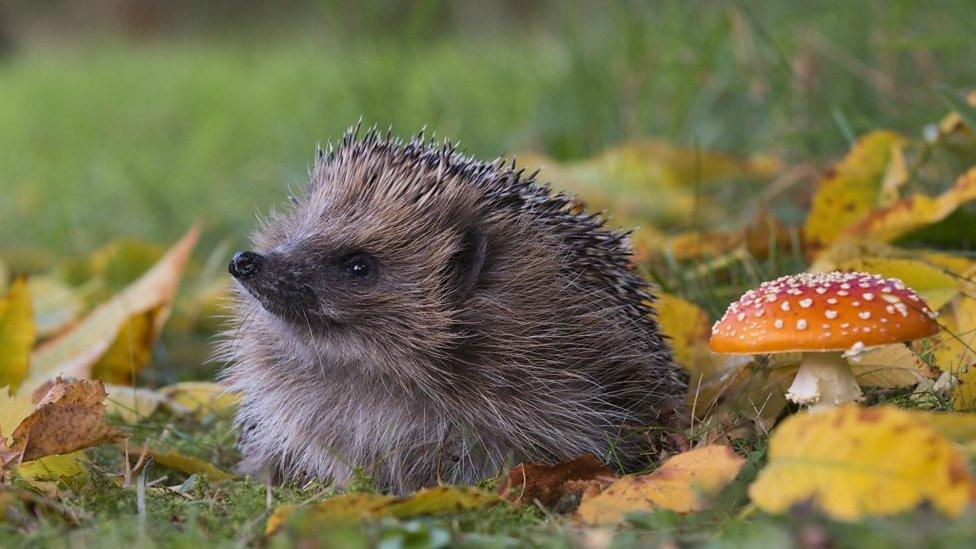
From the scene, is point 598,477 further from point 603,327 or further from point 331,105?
point 331,105

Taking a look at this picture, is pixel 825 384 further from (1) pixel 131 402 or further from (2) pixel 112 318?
(2) pixel 112 318

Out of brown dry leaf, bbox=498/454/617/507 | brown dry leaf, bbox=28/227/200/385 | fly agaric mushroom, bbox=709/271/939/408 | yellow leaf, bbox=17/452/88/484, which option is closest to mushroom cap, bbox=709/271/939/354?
fly agaric mushroom, bbox=709/271/939/408

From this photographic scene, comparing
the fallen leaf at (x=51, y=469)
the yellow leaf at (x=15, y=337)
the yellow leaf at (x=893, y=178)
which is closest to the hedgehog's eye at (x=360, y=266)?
the fallen leaf at (x=51, y=469)

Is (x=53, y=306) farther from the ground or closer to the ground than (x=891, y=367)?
farther from the ground

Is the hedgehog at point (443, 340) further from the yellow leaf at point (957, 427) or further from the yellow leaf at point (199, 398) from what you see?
the yellow leaf at point (957, 427)

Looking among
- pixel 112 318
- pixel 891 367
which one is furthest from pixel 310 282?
pixel 891 367

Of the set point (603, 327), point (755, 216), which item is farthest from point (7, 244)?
point (603, 327)
